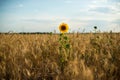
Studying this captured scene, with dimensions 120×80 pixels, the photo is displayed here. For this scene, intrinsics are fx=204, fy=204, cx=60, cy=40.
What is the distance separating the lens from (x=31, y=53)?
110 inches

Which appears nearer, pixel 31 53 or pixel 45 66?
pixel 45 66

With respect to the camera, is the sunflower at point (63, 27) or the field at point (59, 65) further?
the sunflower at point (63, 27)

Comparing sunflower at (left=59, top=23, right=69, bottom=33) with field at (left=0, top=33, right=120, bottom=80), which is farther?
sunflower at (left=59, top=23, right=69, bottom=33)

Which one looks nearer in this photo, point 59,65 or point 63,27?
point 59,65

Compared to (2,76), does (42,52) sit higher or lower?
higher

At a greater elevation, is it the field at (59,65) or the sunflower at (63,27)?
the sunflower at (63,27)

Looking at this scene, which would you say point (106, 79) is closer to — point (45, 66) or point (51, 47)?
point (45, 66)

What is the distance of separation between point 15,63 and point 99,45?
5.39ft

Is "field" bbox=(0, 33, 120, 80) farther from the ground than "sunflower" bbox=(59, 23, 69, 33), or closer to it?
closer to it

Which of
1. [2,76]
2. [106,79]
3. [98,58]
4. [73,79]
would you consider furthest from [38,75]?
[98,58]

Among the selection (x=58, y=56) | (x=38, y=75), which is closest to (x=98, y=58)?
(x=58, y=56)

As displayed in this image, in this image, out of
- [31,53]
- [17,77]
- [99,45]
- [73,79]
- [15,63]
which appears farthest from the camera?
[99,45]

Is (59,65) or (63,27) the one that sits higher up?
(63,27)

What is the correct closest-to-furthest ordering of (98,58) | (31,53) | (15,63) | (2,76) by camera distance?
(2,76), (15,63), (98,58), (31,53)
